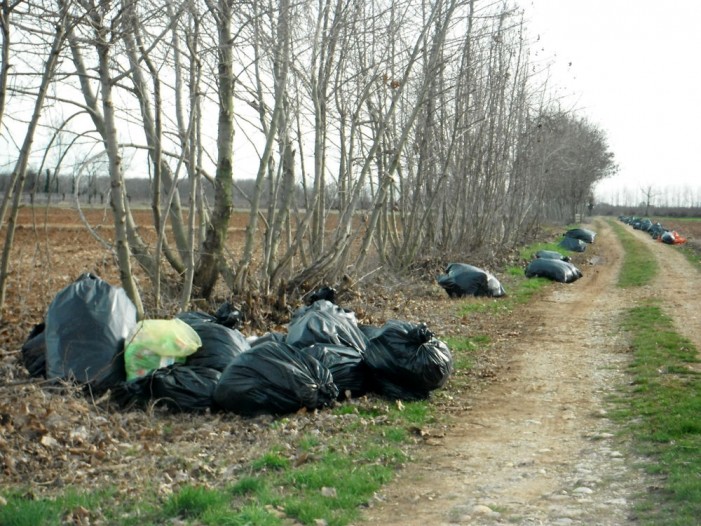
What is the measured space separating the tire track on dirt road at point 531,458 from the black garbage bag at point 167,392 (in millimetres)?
1791

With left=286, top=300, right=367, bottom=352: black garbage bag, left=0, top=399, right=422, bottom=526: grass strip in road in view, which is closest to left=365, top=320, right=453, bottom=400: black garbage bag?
left=286, top=300, right=367, bottom=352: black garbage bag

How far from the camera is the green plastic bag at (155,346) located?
6.52 metres

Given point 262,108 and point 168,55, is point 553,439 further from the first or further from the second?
point 262,108

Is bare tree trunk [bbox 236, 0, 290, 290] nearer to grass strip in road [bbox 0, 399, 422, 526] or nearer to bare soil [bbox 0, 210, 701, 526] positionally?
bare soil [bbox 0, 210, 701, 526]

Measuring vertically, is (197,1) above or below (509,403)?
above

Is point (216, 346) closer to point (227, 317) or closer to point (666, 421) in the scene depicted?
point (227, 317)

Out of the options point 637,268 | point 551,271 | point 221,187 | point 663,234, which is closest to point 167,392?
point 221,187

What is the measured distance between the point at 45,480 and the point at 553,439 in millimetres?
3366

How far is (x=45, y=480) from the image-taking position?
475 centimetres

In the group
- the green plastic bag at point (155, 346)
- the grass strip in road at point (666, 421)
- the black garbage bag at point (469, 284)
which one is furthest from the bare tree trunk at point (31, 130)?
the black garbage bag at point (469, 284)

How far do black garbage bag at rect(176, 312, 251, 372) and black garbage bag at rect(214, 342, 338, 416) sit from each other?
0.43m

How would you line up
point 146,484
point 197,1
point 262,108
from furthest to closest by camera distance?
point 262,108
point 197,1
point 146,484

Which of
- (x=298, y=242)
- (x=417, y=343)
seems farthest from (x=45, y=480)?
(x=298, y=242)

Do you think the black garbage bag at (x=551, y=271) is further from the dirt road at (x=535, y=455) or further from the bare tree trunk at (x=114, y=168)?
the bare tree trunk at (x=114, y=168)
